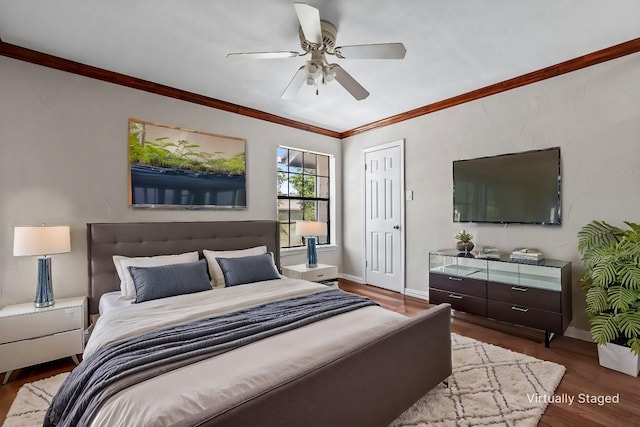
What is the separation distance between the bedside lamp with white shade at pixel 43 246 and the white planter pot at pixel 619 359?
4499 mm

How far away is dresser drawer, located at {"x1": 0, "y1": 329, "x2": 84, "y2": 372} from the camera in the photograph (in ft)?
7.54

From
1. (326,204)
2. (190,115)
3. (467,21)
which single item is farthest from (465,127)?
(190,115)

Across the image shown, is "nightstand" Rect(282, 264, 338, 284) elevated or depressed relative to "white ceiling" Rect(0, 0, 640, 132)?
depressed

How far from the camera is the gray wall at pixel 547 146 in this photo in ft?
8.92

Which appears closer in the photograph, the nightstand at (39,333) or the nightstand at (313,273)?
the nightstand at (39,333)

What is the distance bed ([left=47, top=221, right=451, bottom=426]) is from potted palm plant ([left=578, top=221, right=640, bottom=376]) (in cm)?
130

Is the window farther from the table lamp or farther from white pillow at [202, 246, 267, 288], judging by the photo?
white pillow at [202, 246, 267, 288]

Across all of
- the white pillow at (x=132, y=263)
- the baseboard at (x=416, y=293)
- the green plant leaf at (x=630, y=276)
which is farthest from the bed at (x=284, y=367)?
the baseboard at (x=416, y=293)

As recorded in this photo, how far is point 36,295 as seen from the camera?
253cm

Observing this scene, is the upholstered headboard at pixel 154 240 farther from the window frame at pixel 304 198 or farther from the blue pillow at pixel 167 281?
the window frame at pixel 304 198

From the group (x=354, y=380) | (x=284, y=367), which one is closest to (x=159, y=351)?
(x=284, y=367)

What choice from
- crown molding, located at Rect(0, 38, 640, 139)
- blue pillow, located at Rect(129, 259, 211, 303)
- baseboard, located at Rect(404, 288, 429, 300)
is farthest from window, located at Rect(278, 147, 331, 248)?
blue pillow, located at Rect(129, 259, 211, 303)

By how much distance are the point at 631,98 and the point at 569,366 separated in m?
2.38

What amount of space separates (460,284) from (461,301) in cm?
19
